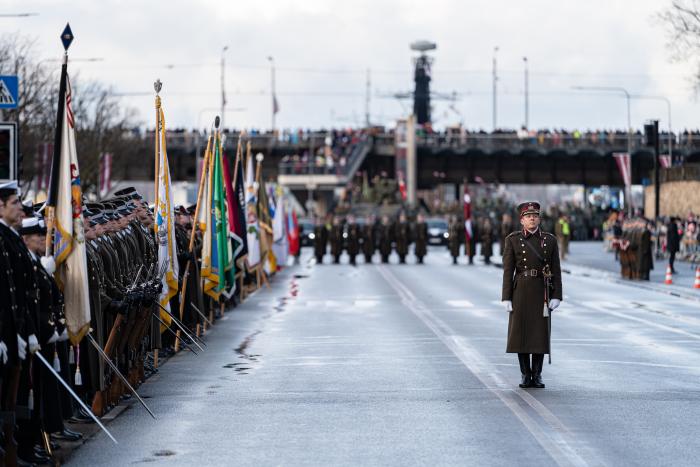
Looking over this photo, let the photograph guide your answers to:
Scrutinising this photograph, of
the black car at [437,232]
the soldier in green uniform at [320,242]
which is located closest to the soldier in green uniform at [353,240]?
the soldier in green uniform at [320,242]

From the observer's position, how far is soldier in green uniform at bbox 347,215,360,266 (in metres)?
56.8

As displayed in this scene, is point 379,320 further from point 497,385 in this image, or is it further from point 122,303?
point 122,303

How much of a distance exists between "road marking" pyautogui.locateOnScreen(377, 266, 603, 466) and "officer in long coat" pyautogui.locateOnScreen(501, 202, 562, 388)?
1.18ft

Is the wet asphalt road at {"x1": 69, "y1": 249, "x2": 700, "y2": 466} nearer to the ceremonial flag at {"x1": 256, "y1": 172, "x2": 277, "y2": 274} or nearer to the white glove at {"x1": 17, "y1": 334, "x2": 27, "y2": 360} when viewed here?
the white glove at {"x1": 17, "y1": 334, "x2": 27, "y2": 360}

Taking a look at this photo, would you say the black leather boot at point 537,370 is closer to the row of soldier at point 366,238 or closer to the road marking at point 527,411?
the road marking at point 527,411

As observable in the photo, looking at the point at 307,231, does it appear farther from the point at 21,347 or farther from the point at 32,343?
the point at 21,347

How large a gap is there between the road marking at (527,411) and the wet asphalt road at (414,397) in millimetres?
17

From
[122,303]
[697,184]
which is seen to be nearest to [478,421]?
[122,303]

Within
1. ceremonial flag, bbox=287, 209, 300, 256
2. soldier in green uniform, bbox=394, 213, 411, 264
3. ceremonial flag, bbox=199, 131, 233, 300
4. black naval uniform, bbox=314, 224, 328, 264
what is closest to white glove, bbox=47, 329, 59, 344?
ceremonial flag, bbox=199, 131, 233, 300

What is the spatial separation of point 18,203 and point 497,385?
6184mm

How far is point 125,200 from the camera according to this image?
16438 mm

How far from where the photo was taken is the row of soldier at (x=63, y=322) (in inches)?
383

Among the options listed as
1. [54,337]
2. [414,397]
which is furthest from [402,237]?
[54,337]

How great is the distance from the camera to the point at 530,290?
1490cm
